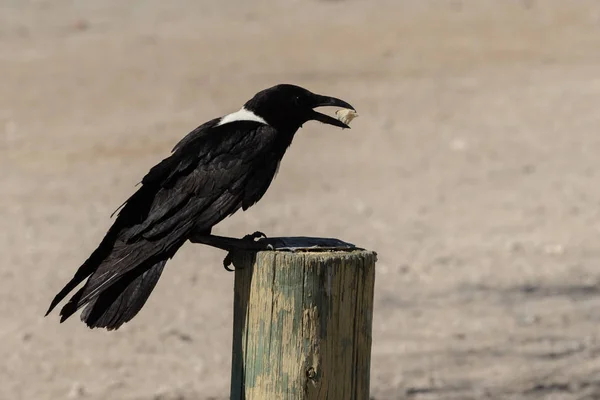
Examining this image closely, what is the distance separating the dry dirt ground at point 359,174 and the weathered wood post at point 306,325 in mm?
2608

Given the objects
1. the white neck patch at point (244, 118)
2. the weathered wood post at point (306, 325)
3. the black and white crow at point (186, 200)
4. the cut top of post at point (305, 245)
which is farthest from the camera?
the white neck patch at point (244, 118)

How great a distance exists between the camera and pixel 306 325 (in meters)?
3.49

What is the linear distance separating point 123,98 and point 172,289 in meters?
5.66

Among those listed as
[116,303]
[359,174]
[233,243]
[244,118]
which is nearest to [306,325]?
[233,243]

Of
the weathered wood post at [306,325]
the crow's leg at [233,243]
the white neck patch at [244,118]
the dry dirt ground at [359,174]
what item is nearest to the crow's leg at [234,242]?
the crow's leg at [233,243]

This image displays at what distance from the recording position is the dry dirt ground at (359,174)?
262 inches

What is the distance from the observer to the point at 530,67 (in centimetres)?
1366

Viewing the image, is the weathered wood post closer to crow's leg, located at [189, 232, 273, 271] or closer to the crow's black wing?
crow's leg, located at [189, 232, 273, 271]

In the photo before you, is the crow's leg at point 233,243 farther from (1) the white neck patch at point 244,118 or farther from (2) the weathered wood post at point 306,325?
(1) the white neck patch at point 244,118

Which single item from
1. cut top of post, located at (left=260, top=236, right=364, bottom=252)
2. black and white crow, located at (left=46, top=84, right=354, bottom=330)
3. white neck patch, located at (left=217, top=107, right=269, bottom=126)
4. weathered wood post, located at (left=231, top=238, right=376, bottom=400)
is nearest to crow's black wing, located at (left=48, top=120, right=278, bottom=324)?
black and white crow, located at (left=46, top=84, right=354, bottom=330)

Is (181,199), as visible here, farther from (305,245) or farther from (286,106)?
(286,106)

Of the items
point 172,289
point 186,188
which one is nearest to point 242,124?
point 186,188

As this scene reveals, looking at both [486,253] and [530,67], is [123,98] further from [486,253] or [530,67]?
[486,253]

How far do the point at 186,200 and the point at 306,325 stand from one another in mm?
874
